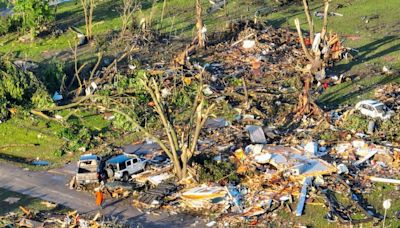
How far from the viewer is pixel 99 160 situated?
21094mm

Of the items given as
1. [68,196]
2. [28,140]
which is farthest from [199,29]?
[68,196]

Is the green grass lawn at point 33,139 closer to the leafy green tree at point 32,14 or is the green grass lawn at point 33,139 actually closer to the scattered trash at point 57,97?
the scattered trash at point 57,97

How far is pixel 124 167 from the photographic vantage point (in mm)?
20547

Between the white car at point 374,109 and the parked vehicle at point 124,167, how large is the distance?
7.51m

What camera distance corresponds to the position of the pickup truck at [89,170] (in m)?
20.1

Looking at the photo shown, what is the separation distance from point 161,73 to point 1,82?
6018 millimetres

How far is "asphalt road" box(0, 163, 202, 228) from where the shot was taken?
60.1ft

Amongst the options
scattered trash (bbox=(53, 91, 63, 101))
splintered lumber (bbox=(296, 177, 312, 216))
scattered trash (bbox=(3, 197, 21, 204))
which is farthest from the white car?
scattered trash (bbox=(3, 197, 21, 204))

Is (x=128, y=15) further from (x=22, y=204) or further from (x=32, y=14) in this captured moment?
(x=22, y=204)

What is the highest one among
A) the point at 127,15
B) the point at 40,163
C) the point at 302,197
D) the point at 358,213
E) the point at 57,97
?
the point at 127,15

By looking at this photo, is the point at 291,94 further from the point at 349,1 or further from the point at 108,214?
the point at 349,1

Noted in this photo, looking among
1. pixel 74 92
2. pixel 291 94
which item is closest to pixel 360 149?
pixel 291 94

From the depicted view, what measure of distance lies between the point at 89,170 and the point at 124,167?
1.03 meters

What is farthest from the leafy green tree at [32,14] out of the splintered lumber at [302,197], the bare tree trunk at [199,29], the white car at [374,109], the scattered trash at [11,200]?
the splintered lumber at [302,197]
